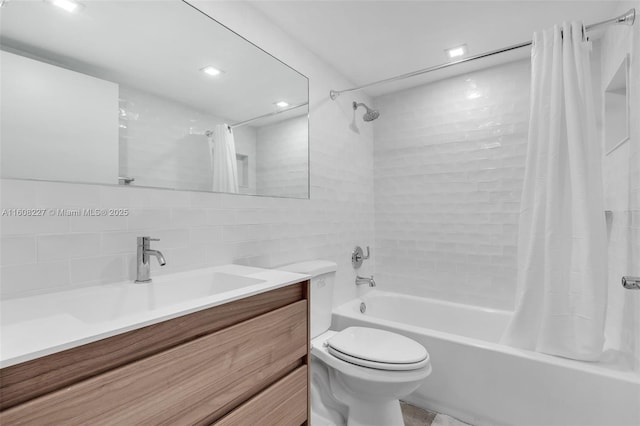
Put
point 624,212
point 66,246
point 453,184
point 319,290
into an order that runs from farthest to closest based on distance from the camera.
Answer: point 453,184 → point 319,290 → point 624,212 → point 66,246

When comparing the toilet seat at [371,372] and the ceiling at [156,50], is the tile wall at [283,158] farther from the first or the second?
the toilet seat at [371,372]

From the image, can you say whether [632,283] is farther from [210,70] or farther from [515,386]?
[210,70]

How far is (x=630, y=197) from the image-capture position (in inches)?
57.3

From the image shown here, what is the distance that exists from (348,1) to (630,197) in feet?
5.61

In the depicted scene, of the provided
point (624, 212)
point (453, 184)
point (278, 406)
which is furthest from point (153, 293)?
point (453, 184)

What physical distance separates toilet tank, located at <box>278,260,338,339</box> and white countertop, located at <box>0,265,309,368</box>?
45 cm

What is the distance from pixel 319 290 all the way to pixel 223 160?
0.89m

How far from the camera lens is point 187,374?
2.61ft

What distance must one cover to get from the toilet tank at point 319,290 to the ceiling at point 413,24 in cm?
146

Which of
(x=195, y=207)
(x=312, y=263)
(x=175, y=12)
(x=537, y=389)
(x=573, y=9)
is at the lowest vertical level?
(x=537, y=389)

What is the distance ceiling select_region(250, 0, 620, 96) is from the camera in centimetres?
171

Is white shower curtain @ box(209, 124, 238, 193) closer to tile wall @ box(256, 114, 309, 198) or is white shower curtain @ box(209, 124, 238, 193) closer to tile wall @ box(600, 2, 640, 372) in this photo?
tile wall @ box(256, 114, 309, 198)

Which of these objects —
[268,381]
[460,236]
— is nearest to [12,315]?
[268,381]

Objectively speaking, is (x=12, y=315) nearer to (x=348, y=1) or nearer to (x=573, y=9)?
(x=348, y=1)
